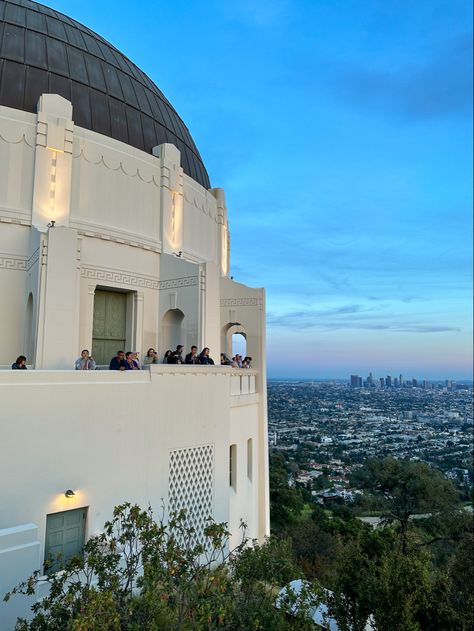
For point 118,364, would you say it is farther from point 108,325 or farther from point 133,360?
point 108,325

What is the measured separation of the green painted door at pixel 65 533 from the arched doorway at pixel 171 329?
248 inches

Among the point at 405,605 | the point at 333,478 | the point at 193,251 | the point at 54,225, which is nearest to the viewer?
the point at 405,605

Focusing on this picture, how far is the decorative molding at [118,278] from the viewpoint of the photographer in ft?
36.5

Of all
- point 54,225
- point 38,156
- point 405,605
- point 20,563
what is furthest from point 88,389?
point 38,156

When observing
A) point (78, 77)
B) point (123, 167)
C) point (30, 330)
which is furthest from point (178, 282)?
point (78, 77)

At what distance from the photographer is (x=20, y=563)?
5773 millimetres

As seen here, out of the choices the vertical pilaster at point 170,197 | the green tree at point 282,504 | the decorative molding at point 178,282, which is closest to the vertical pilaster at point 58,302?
the decorative molding at point 178,282

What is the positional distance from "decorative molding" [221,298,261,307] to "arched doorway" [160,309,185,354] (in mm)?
2190

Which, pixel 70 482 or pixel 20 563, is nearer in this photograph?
pixel 20 563

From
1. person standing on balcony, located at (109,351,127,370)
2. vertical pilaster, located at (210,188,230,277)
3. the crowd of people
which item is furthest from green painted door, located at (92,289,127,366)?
vertical pilaster, located at (210,188,230,277)

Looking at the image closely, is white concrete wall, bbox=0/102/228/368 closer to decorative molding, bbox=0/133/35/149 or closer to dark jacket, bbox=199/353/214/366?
decorative molding, bbox=0/133/35/149

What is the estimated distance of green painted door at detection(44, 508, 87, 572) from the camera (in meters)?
6.88

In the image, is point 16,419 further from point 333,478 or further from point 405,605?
point 333,478

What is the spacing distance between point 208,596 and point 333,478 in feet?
125
